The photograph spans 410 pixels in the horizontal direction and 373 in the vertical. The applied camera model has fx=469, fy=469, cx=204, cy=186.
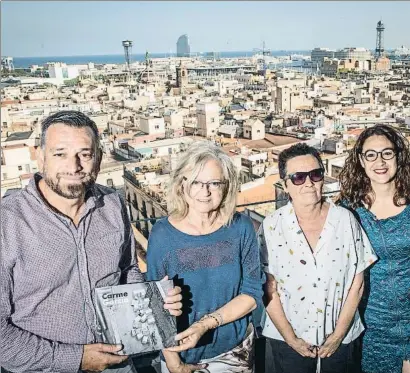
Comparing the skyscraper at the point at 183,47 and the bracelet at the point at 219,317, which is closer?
the bracelet at the point at 219,317

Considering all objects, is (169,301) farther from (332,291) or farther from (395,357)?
(395,357)

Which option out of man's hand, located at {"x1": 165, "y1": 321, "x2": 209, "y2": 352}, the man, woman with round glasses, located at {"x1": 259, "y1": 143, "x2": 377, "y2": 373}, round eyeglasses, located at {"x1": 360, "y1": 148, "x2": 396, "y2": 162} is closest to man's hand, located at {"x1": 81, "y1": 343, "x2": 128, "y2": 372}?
the man

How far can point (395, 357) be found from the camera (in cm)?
159

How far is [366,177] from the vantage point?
167 cm

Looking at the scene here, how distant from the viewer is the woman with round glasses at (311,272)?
1.48 meters

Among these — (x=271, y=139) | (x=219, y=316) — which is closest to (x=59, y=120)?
(x=219, y=316)

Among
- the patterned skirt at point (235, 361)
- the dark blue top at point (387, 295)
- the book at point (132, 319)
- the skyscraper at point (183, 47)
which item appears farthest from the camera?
the skyscraper at point (183, 47)

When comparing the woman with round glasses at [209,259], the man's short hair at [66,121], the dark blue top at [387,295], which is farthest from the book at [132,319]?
the dark blue top at [387,295]

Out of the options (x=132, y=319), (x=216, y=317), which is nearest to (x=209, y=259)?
(x=216, y=317)

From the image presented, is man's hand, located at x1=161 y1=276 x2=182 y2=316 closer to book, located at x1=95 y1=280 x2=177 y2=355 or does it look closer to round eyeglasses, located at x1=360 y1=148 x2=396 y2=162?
book, located at x1=95 y1=280 x2=177 y2=355

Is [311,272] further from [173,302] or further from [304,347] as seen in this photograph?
[173,302]

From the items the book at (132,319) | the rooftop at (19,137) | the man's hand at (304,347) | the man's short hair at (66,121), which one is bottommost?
the rooftop at (19,137)

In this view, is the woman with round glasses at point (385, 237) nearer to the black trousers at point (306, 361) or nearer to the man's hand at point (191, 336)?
the black trousers at point (306, 361)

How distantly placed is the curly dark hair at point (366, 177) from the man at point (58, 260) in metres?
0.76
